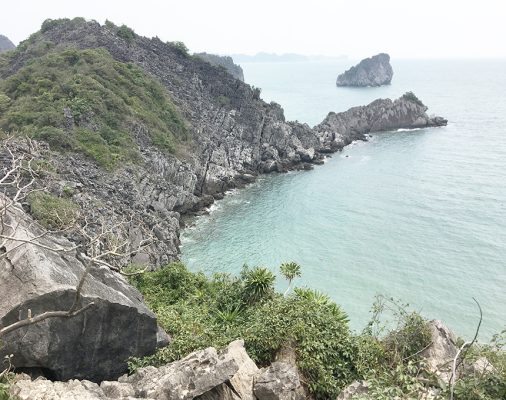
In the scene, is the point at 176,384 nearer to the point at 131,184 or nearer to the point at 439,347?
the point at 439,347

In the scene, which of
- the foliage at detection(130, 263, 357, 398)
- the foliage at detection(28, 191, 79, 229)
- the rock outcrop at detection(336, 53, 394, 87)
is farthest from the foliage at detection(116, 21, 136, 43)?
the rock outcrop at detection(336, 53, 394, 87)

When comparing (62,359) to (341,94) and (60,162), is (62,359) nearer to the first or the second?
(60,162)

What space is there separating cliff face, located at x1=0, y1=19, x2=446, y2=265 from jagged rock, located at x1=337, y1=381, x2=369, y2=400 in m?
20.1

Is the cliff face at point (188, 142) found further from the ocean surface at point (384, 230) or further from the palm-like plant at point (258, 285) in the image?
the palm-like plant at point (258, 285)

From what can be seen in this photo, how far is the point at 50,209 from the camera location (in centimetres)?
2408

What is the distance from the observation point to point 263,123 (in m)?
60.7

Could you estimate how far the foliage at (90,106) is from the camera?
120 feet

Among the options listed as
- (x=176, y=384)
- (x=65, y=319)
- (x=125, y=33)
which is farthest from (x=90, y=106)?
(x=176, y=384)

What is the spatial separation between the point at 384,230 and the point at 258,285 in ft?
71.9

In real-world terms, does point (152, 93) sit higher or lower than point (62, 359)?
higher

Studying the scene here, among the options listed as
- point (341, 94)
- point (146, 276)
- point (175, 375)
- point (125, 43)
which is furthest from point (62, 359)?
point (341, 94)

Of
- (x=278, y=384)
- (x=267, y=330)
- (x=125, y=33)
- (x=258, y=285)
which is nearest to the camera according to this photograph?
(x=278, y=384)

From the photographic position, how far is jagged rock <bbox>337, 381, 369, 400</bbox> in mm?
11211

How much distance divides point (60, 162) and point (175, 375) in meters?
26.2
